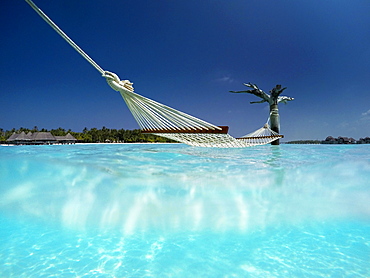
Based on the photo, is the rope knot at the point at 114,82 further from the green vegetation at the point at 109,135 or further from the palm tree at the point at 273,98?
the green vegetation at the point at 109,135

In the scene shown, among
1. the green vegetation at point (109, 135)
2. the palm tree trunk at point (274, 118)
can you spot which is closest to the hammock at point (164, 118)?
the palm tree trunk at point (274, 118)

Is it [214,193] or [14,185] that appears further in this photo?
[14,185]

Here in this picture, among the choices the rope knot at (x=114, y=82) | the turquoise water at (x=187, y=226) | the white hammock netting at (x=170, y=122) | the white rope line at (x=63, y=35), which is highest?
the white rope line at (x=63, y=35)

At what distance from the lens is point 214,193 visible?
3.17 m

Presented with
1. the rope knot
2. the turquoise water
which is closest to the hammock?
the rope knot

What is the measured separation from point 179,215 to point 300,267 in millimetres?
1382

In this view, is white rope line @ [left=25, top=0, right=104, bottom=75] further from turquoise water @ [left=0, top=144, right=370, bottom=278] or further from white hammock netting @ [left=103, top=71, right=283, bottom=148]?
turquoise water @ [left=0, top=144, right=370, bottom=278]

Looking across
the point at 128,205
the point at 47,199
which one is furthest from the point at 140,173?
the point at 47,199

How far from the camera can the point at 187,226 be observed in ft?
7.51

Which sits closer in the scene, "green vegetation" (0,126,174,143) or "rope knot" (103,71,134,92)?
"rope knot" (103,71,134,92)

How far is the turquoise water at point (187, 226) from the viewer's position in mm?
1618

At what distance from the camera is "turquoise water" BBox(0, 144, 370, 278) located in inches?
63.7

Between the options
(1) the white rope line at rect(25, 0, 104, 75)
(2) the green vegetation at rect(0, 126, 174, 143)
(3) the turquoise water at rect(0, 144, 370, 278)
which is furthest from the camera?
(2) the green vegetation at rect(0, 126, 174, 143)

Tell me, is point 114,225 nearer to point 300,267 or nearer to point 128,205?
point 128,205
